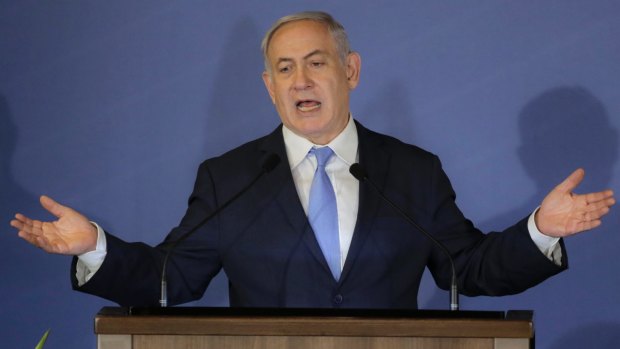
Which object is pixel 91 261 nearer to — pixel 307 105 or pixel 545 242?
pixel 307 105

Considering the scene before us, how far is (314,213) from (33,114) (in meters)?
1.10

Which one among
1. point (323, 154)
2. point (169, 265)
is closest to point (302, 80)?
point (323, 154)

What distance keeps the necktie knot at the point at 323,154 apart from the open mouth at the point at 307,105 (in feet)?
0.31

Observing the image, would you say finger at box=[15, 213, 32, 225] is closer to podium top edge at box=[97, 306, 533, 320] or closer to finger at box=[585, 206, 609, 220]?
podium top edge at box=[97, 306, 533, 320]

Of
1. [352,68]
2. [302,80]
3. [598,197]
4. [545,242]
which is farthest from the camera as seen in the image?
[352,68]

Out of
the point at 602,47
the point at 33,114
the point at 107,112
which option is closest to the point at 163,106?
the point at 107,112

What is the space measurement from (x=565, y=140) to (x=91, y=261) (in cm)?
150

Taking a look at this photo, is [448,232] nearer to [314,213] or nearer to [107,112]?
[314,213]

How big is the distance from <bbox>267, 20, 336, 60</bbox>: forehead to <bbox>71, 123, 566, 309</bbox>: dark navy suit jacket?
0.20 meters

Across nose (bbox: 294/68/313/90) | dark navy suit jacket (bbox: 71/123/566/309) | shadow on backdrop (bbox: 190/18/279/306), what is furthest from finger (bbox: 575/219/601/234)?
shadow on backdrop (bbox: 190/18/279/306)

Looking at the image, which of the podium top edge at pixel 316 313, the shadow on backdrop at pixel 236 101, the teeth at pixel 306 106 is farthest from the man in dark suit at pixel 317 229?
the shadow on backdrop at pixel 236 101

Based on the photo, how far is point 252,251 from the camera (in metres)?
2.55

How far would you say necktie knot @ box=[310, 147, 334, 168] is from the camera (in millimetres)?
2641

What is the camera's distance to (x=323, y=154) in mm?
2650
